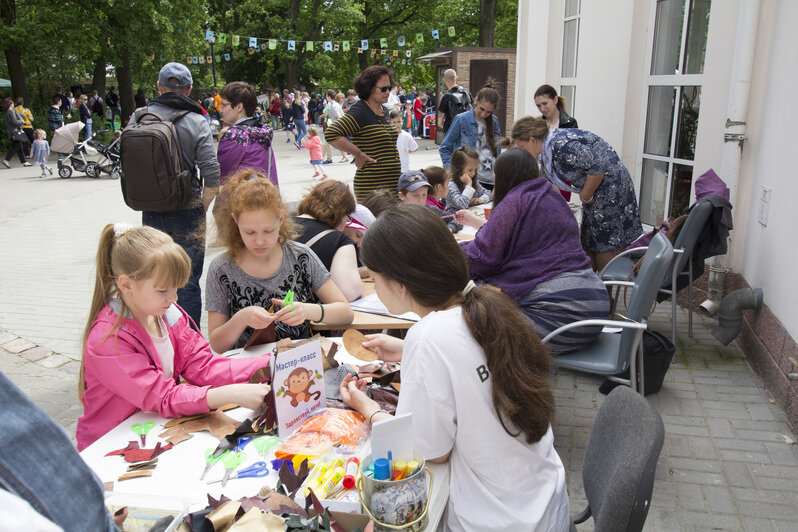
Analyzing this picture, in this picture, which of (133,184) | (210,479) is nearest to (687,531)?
(210,479)

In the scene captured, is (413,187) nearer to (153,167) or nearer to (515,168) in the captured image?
(515,168)

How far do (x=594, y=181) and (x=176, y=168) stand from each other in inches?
110

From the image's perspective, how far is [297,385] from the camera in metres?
1.84

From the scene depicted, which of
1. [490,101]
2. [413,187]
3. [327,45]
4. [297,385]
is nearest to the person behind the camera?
[297,385]

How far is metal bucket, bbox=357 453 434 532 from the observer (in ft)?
4.26

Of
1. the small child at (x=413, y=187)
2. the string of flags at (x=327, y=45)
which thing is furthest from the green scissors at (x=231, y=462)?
the string of flags at (x=327, y=45)

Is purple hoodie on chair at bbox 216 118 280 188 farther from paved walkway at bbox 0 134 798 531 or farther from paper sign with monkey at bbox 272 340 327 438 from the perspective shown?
paper sign with monkey at bbox 272 340 327 438

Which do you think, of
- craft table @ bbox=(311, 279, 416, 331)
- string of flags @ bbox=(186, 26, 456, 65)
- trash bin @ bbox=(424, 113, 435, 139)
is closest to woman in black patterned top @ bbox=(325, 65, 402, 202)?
craft table @ bbox=(311, 279, 416, 331)

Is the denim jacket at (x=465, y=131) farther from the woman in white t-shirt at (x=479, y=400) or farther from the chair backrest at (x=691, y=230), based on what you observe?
the woman in white t-shirt at (x=479, y=400)

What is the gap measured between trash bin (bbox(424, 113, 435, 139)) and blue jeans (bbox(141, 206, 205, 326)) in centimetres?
1684

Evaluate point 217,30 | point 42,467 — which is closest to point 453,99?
point 42,467

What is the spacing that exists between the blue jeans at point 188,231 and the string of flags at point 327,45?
76.7ft

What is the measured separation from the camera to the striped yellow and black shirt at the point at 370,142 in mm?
4824

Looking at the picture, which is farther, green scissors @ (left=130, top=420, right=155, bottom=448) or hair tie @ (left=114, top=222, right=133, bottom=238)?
hair tie @ (left=114, top=222, right=133, bottom=238)
